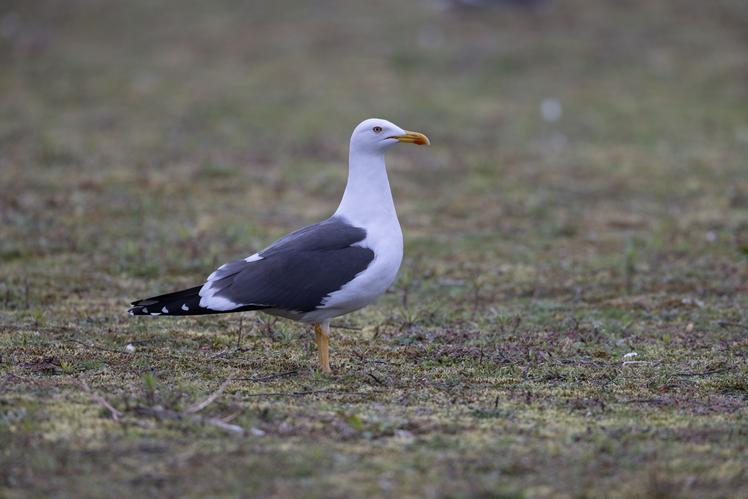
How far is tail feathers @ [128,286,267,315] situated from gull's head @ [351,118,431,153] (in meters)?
1.26

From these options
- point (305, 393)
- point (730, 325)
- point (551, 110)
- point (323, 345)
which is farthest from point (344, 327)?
point (551, 110)

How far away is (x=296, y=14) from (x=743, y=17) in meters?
9.69

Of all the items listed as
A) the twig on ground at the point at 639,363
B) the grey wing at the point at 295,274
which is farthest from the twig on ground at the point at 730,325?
the grey wing at the point at 295,274

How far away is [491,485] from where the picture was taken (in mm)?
4203

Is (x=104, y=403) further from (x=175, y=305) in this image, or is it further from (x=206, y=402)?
(x=175, y=305)

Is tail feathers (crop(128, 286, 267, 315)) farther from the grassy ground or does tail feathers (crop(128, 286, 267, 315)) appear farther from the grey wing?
the grassy ground

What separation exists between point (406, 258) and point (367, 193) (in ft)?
10.8

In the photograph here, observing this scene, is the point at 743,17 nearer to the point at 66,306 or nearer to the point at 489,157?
the point at 489,157

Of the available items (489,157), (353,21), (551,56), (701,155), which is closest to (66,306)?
(489,157)

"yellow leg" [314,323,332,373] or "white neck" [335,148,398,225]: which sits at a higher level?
"white neck" [335,148,398,225]

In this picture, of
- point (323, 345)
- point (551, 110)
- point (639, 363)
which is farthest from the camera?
point (551, 110)

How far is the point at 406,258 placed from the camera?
970cm

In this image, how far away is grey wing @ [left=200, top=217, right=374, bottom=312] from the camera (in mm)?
5961

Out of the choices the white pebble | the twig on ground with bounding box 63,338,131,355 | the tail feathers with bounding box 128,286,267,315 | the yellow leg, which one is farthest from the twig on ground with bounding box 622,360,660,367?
the white pebble
